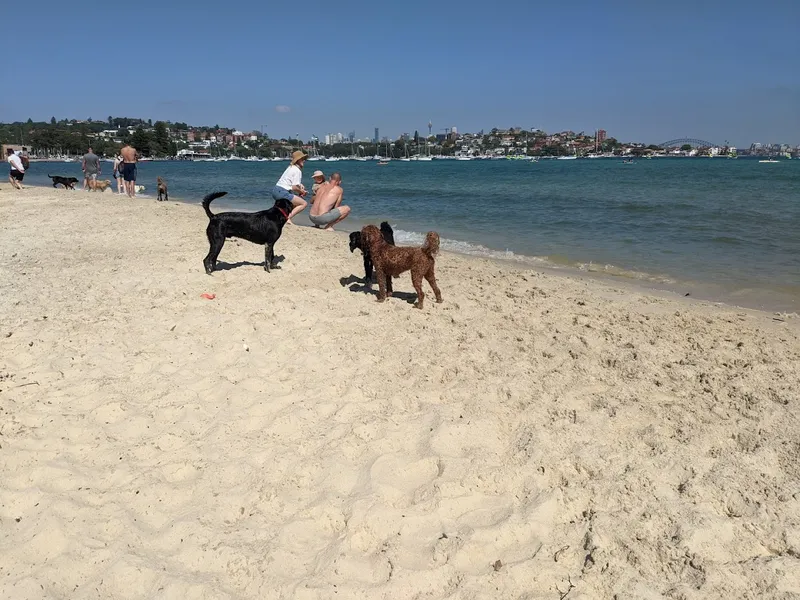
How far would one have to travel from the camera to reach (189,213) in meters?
15.1

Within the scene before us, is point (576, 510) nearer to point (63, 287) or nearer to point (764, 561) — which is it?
point (764, 561)

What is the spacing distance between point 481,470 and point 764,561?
5.01 feet

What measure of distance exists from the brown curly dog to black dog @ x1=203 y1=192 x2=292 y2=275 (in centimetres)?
171

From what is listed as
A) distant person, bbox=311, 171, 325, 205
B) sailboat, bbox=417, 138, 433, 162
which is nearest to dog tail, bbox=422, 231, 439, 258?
distant person, bbox=311, 171, 325, 205

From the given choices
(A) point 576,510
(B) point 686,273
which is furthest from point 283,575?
(B) point 686,273

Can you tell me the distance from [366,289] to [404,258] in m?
1.16

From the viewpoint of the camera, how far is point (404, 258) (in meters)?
6.48

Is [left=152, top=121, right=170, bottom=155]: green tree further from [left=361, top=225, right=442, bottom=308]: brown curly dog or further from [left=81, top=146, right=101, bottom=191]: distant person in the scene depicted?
[left=361, top=225, right=442, bottom=308]: brown curly dog

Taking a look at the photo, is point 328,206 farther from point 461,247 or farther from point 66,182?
point 66,182

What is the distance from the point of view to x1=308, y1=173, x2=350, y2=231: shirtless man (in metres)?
11.9

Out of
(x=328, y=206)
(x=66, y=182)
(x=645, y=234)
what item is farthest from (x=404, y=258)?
(x=66, y=182)

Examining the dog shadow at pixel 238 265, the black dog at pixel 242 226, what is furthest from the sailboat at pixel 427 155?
the black dog at pixel 242 226

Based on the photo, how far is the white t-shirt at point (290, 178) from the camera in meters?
10.1

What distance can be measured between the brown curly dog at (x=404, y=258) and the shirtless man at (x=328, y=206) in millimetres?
5435
